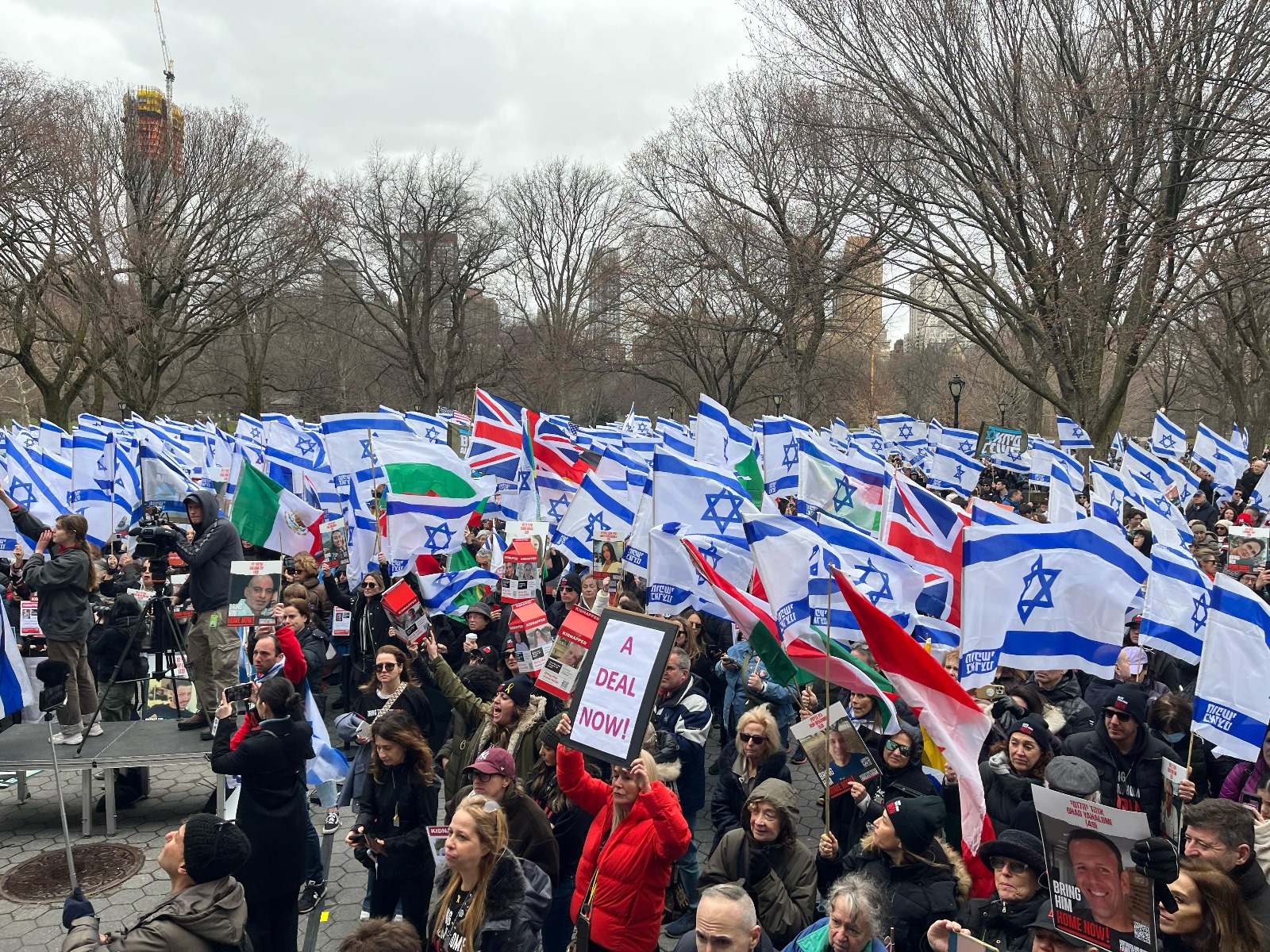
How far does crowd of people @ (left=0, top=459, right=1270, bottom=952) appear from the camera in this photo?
3.89m

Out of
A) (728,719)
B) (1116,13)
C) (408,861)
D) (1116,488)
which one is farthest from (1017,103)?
(408,861)

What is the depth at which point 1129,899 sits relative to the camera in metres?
3.27

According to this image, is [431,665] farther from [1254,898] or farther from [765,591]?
[1254,898]

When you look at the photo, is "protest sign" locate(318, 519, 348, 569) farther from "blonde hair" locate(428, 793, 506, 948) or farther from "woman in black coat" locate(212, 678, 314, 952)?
"blonde hair" locate(428, 793, 506, 948)

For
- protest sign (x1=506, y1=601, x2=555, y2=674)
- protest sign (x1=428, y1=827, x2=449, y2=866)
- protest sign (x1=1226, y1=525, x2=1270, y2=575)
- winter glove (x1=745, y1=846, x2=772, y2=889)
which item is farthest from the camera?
protest sign (x1=1226, y1=525, x2=1270, y2=575)

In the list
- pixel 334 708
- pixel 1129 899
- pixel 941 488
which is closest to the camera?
pixel 1129 899

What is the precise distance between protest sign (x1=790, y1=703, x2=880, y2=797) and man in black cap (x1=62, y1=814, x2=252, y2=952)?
276cm

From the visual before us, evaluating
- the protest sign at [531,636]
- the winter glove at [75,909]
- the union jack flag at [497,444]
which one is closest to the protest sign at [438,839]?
the winter glove at [75,909]

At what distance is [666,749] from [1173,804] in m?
2.59

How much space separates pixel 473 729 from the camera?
21.4 feet

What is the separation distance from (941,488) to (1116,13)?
8.17 m

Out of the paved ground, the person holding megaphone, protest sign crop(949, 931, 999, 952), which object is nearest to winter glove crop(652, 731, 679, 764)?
the paved ground

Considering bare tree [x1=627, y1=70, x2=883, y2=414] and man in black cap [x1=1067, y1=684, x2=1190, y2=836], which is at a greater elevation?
bare tree [x1=627, y1=70, x2=883, y2=414]

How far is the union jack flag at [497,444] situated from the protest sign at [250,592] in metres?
4.24
